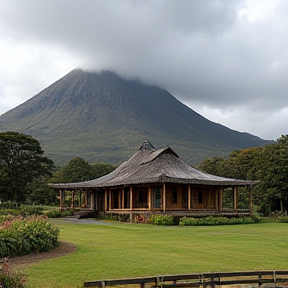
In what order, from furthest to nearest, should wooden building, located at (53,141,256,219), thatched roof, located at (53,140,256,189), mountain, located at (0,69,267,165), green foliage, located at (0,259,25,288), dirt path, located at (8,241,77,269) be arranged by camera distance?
mountain, located at (0,69,267,165) → wooden building, located at (53,141,256,219) → thatched roof, located at (53,140,256,189) → dirt path, located at (8,241,77,269) → green foliage, located at (0,259,25,288)

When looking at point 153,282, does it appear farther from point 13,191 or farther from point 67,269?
point 13,191

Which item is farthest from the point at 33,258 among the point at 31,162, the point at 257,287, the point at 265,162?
the point at 31,162

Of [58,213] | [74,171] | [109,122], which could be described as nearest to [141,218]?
[58,213]

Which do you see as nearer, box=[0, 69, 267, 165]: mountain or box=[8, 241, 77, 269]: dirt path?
box=[8, 241, 77, 269]: dirt path

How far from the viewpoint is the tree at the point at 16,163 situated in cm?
4170

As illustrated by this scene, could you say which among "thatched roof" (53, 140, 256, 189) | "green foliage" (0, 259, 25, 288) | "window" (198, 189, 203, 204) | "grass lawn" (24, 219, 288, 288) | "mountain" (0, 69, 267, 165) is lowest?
"grass lawn" (24, 219, 288, 288)

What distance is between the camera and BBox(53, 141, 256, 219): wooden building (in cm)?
2756

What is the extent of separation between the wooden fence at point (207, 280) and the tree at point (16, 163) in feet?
117

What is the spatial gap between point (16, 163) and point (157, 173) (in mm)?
19109

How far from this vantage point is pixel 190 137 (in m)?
126

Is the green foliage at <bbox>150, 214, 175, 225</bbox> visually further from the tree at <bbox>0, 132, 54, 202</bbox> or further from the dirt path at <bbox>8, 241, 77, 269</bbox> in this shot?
the tree at <bbox>0, 132, 54, 202</bbox>

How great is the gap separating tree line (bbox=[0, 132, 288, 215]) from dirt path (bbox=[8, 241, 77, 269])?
24.8 m

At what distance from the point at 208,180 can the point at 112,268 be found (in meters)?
19.1

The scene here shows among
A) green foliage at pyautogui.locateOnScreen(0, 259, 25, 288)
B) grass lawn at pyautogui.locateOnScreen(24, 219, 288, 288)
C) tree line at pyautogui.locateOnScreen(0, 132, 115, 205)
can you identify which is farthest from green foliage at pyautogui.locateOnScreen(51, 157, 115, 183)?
green foliage at pyautogui.locateOnScreen(0, 259, 25, 288)
